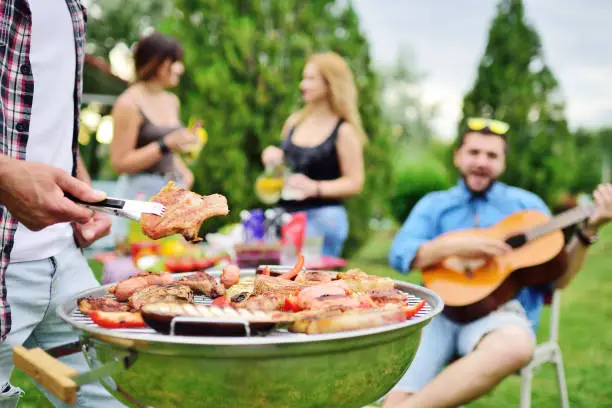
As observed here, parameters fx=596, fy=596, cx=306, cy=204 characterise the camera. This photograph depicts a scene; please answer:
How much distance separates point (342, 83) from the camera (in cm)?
428

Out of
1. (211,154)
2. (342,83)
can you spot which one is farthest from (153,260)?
(211,154)

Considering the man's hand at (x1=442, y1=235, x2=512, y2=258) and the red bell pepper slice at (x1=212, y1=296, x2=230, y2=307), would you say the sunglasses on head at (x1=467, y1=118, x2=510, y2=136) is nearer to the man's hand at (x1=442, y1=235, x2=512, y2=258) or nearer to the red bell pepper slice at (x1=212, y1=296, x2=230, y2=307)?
the man's hand at (x1=442, y1=235, x2=512, y2=258)

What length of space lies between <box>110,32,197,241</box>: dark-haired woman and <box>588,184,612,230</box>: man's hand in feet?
8.72

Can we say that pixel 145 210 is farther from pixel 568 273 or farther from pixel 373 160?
pixel 373 160

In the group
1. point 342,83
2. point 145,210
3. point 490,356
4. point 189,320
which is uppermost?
point 342,83

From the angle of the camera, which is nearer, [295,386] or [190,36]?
[295,386]

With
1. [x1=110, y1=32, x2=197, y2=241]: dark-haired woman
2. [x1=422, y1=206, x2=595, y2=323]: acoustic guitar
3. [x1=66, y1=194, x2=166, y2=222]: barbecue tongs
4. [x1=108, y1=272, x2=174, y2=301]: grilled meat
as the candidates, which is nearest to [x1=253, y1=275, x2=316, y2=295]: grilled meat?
[x1=108, y1=272, x2=174, y2=301]: grilled meat

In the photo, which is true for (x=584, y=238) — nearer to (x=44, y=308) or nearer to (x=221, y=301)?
(x=221, y=301)

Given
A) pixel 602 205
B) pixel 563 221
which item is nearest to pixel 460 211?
pixel 563 221

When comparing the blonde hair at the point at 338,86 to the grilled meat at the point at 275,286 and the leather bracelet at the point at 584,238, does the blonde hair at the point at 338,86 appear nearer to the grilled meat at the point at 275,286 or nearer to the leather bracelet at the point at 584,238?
the leather bracelet at the point at 584,238

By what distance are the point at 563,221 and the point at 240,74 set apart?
532 centimetres

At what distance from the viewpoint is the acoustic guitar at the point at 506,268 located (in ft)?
9.57

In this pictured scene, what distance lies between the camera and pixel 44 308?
1.85 m

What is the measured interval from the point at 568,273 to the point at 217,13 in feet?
18.6
